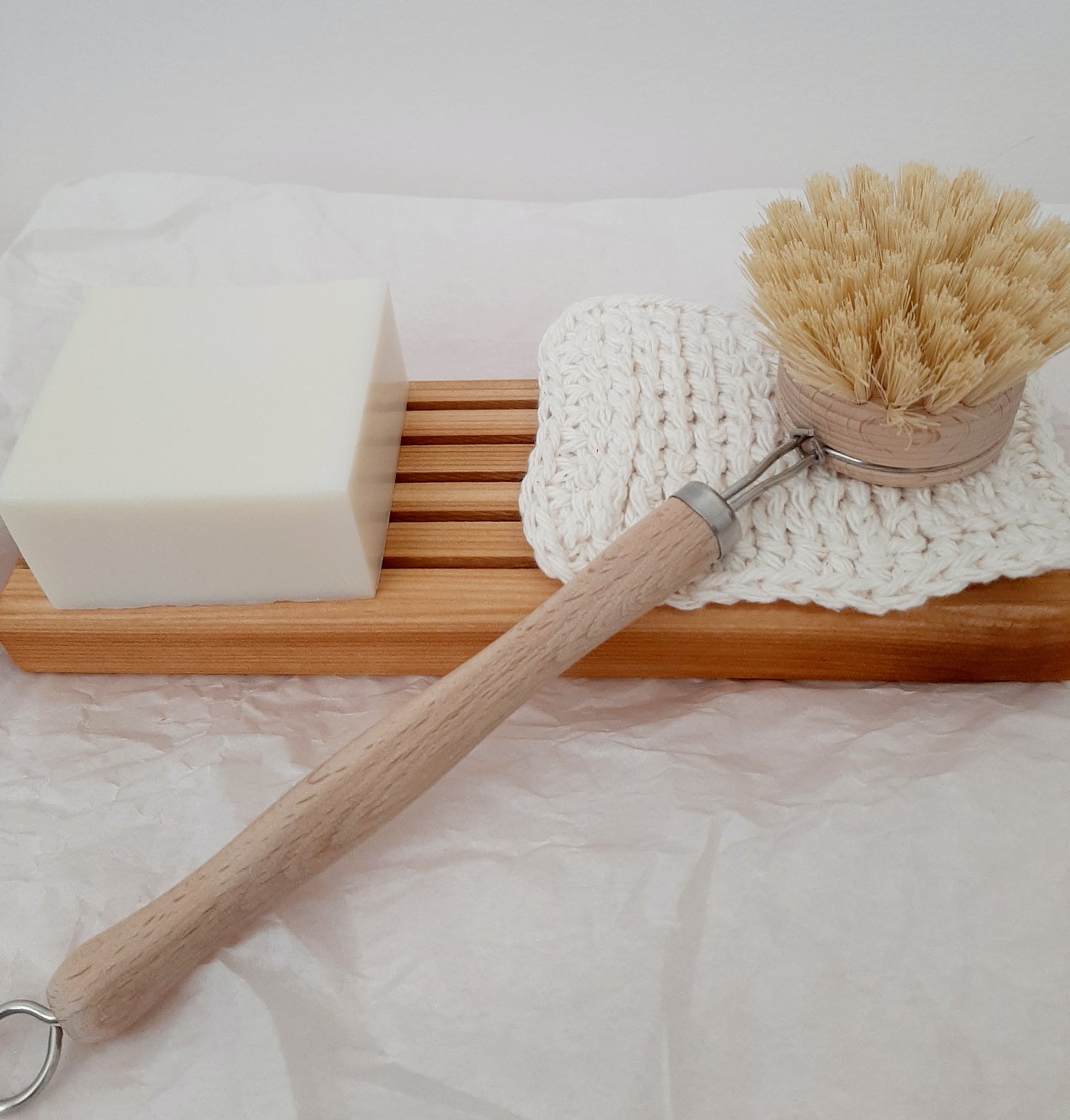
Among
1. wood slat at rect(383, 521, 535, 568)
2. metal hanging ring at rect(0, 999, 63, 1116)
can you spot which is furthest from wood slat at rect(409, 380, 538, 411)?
metal hanging ring at rect(0, 999, 63, 1116)

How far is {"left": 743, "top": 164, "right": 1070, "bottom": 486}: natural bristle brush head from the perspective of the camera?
0.54m

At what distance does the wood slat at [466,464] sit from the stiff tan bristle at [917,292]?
0.59ft

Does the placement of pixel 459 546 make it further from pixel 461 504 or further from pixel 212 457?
pixel 212 457

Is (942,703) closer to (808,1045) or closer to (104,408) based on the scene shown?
(808,1045)

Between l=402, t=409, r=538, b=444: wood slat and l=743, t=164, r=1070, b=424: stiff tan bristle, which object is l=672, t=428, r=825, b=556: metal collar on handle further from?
l=402, t=409, r=538, b=444: wood slat

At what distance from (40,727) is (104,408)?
19cm

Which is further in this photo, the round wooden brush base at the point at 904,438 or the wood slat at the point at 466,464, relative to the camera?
the wood slat at the point at 466,464

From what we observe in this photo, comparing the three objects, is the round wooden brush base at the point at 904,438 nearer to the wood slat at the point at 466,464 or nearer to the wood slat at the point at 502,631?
the wood slat at the point at 502,631

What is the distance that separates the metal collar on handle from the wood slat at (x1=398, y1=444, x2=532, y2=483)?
0.14 meters

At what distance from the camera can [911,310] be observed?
55 cm

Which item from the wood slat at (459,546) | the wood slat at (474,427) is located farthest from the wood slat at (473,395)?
the wood slat at (459,546)

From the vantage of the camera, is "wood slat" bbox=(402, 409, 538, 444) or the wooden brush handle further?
"wood slat" bbox=(402, 409, 538, 444)

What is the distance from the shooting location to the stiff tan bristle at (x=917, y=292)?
0.54m

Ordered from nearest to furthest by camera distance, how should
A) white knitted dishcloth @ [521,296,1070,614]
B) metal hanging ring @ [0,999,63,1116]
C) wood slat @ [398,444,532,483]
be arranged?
1. metal hanging ring @ [0,999,63,1116]
2. white knitted dishcloth @ [521,296,1070,614]
3. wood slat @ [398,444,532,483]
